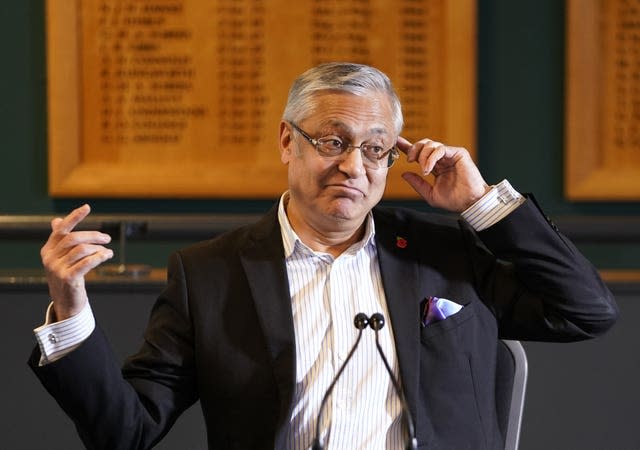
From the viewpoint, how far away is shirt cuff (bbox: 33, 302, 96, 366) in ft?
4.92

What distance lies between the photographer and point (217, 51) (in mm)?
3176

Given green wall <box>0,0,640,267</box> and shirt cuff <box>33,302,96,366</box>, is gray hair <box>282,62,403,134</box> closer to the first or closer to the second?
shirt cuff <box>33,302,96,366</box>

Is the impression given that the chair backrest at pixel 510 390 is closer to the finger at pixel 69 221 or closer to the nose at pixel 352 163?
the nose at pixel 352 163

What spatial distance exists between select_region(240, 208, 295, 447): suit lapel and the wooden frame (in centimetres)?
162

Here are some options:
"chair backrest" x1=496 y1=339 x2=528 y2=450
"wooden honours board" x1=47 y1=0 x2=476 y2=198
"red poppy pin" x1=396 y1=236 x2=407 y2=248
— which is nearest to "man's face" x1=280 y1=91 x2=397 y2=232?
"red poppy pin" x1=396 y1=236 x2=407 y2=248

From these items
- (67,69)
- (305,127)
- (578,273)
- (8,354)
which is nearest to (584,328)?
(578,273)

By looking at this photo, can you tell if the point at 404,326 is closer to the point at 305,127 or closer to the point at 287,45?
the point at 305,127

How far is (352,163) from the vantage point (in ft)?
5.74

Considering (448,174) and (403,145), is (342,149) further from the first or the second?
(448,174)

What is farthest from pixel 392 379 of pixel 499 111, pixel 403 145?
pixel 499 111

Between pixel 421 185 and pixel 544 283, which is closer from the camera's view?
pixel 544 283

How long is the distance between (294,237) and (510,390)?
51 centimetres

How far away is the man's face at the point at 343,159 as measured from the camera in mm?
1761

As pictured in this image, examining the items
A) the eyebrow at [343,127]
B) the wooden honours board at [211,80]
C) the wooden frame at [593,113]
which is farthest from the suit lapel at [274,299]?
the wooden frame at [593,113]
